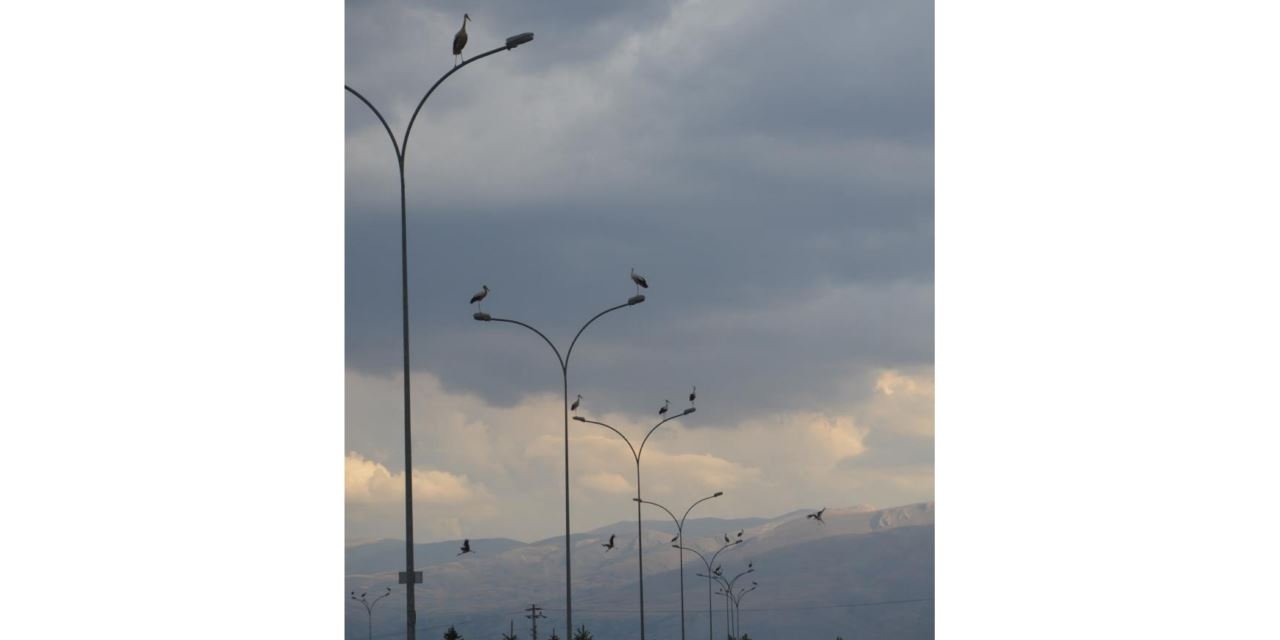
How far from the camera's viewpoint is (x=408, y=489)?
22297 mm

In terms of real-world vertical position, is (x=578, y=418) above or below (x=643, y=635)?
above

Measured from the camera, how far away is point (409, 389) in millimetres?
22781
